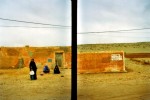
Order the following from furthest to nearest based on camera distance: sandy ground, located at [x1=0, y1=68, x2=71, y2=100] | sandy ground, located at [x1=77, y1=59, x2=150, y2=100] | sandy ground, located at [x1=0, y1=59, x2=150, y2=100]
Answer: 1. sandy ground, located at [x1=0, y1=68, x2=71, y2=100]
2. sandy ground, located at [x1=0, y1=59, x2=150, y2=100]
3. sandy ground, located at [x1=77, y1=59, x2=150, y2=100]

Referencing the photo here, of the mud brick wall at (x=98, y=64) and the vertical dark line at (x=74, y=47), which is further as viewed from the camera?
the mud brick wall at (x=98, y=64)

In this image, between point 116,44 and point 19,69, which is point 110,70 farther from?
point 116,44

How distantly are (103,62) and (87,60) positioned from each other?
165 centimetres

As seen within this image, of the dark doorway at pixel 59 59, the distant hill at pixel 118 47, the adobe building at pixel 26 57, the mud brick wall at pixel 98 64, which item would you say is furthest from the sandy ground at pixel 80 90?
the distant hill at pixel 118 47

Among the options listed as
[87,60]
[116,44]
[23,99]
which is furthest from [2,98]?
[116,44]

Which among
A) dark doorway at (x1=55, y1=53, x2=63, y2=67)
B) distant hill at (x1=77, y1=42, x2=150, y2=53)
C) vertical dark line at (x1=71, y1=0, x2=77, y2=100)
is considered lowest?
vertical dark line at (x1=71, y1=0, x2=77, y2=100)

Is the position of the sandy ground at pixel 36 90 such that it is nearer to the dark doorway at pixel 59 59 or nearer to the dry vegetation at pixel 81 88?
the dry vegetation at pixel 81 88

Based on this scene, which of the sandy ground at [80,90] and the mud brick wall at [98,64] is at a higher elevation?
the mud brick wall at [98,64]

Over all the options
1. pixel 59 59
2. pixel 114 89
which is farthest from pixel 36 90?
pixel 59 59

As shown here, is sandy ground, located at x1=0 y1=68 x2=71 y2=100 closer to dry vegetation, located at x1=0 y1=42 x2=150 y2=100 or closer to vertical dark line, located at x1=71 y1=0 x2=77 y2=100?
dry vegetation, located at x1=0 y1=42 x2=150 y2=100

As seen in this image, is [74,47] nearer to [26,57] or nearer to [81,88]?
[81,88]

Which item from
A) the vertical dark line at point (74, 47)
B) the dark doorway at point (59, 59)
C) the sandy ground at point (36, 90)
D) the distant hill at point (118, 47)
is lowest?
the sandy ground at point (36, 90)

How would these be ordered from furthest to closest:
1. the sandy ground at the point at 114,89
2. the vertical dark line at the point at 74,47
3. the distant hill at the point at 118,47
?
the distant hill at the point at 118,47 → the sandy ground at the point at 114,89 → the vertical dark line at the point at 74,47

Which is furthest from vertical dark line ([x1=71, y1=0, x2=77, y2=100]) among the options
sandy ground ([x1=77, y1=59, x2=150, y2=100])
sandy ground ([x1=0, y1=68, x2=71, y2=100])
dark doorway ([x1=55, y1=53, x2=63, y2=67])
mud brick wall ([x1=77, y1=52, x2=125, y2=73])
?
dark doorway ([x1=55, y1=53, x2=63, y2=67])
